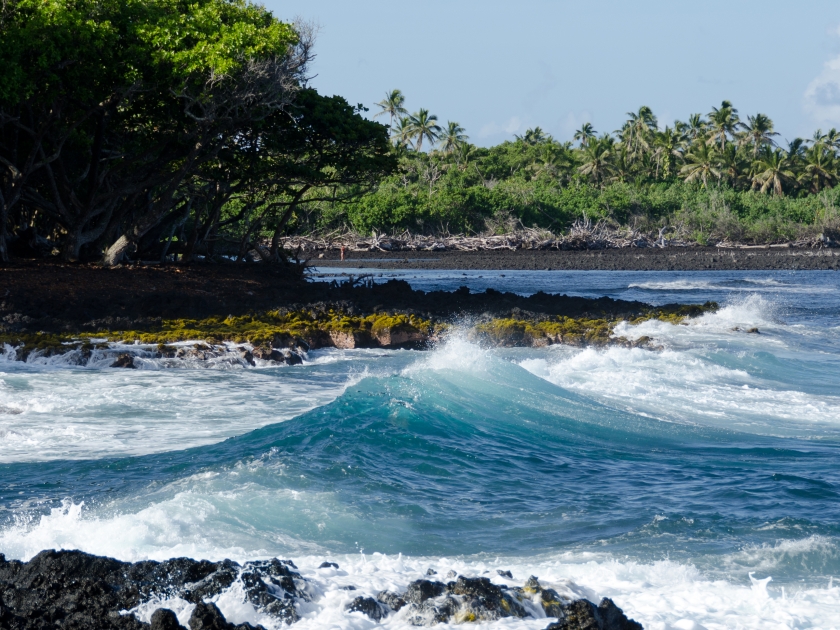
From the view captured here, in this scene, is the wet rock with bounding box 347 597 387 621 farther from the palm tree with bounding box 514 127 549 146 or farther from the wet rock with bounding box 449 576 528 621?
the palm tree with bounding box 514 127 549 146

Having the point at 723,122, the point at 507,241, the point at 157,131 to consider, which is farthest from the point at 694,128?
the point at 157,131

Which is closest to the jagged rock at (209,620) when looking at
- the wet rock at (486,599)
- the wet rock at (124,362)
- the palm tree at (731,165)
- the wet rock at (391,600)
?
the wet rock at (391,600)

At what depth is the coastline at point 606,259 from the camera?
52.8 meters

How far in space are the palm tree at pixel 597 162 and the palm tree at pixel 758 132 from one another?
12471 millimetres

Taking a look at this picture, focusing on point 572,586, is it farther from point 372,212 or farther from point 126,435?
point 372,212

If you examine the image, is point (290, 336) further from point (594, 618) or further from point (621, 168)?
point (621, 168)

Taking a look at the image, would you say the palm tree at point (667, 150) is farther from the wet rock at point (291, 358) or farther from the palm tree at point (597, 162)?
the wet rock at point (291, 358)

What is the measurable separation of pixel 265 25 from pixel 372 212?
38597 mm

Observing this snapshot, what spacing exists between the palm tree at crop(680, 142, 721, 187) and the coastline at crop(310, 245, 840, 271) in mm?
15467

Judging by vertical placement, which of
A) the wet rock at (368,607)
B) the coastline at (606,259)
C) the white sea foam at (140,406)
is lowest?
the white sea foam at (140,406)

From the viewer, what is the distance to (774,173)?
77438 mm

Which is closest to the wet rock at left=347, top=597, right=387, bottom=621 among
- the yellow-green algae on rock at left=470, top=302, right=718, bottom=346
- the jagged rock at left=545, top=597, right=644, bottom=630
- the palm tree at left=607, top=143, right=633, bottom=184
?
the jagged rock at left=545, top=597, right=644, bottom=630

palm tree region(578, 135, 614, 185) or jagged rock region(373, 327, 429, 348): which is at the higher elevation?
palm tree region(578, 135, 614, 185)

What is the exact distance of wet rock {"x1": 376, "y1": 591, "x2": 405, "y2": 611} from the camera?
18.4 ft
